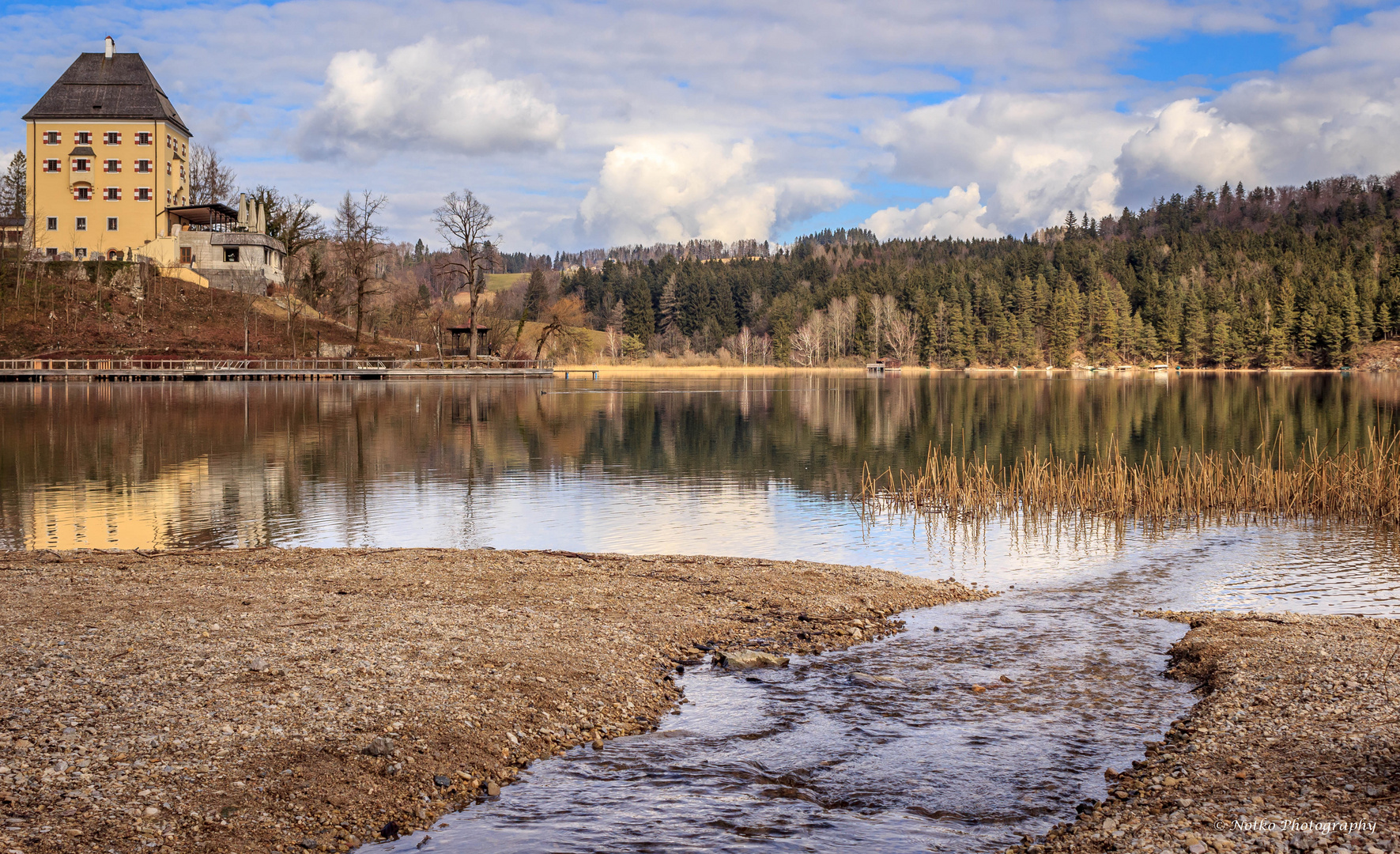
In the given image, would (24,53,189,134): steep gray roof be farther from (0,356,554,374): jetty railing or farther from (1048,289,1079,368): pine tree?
(1048,289,1079,368): pine tree

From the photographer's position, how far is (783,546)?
19922 mm

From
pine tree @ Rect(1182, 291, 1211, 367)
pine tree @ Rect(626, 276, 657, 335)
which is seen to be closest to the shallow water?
pine tree @ Rect(1182, 291, 1211, 367)

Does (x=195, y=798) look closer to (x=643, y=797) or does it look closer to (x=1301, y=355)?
(x=643, y=797)

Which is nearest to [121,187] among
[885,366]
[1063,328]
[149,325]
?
[149,325]

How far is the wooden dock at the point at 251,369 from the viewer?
271 ft

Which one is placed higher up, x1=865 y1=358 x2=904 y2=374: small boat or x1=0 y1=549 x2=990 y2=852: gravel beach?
x1=865 y1=358 x2=904 y2=374: small boat

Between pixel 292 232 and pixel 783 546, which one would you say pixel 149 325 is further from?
pixel 783 546

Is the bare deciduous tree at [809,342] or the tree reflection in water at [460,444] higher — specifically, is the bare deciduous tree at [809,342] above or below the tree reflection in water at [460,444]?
above

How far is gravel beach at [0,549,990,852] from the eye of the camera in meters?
6.88

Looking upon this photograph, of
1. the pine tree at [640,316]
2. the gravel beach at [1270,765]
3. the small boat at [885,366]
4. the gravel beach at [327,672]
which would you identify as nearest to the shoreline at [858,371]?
the small boat at [885,366]

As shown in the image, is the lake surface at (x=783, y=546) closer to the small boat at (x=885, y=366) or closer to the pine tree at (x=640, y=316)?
the small boat at (x=885, y=366)

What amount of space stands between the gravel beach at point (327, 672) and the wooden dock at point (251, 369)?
7689cm

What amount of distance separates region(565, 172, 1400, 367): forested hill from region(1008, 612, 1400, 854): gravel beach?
14263 centimetres

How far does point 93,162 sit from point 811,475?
9979 cm
